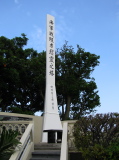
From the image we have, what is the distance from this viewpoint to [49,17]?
13258 mm

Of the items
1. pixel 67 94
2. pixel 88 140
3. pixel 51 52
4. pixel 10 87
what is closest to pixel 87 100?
pixel 67 94

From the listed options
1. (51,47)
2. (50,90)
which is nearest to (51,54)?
(51,47)

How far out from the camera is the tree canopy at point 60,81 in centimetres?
1917

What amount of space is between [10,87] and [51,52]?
796 centimetres

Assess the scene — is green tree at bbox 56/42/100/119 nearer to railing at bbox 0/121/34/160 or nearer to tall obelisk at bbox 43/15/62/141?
tall obelisk at bbox 43/15/62/141

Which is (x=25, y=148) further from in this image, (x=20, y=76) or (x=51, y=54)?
(x=20, y=76)

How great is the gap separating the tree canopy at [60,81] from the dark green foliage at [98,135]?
13.6 m

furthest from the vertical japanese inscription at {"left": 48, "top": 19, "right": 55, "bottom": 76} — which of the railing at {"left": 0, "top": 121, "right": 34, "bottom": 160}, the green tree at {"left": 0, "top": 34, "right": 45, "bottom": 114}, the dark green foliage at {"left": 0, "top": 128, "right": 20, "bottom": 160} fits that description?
the dark green foliage at {"left": 0, "top": 128, "right": 20, "bottom": 160}

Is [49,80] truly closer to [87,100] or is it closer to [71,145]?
[71,145]

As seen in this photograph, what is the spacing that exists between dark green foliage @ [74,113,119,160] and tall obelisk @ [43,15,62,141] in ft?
18.1

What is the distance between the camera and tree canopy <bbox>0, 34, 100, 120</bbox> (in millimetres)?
19172

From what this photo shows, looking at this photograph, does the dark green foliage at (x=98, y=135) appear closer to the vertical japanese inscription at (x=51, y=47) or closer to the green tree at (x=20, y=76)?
the vertical japanese inscription at (x=51, y=47)

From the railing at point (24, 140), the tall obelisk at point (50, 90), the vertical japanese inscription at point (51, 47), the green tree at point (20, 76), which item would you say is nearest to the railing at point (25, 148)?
the railing at point (24, 140)

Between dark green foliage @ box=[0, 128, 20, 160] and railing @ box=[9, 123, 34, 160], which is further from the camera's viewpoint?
railing @ box=[9, 123, 34, 160]
